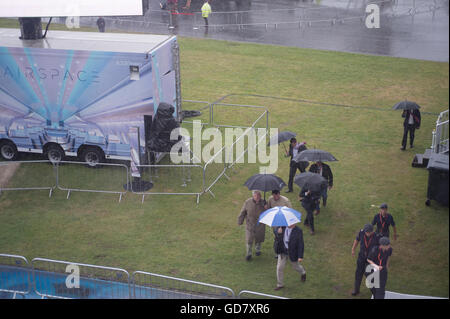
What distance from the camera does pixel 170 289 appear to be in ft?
36.1

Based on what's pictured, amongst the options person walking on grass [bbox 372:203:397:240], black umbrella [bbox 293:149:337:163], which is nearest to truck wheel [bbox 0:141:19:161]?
black umbrella [bbox 293:149:337:163]

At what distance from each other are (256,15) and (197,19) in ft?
12.6

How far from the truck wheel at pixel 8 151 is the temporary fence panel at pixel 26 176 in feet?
1.12

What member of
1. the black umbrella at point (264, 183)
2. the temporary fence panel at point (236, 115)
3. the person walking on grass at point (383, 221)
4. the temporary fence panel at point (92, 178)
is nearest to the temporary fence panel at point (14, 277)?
the temporary fence panel at point (92, 178)

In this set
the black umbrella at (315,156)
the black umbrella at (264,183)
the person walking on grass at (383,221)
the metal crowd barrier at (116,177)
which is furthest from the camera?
the metal crowd barrier at (116,177)

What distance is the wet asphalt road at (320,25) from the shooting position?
97.2ft

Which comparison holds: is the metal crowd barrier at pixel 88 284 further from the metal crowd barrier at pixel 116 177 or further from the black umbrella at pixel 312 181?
the metal crowd barrier at pixel 116 177

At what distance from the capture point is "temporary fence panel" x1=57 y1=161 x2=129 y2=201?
1519 cm

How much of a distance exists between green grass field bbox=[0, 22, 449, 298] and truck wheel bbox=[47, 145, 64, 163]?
772 millimetres

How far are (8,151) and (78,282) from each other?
23.0ft

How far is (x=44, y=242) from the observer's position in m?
12.7

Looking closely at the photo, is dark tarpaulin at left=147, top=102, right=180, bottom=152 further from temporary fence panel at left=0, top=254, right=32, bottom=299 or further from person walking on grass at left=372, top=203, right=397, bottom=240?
person walking on grass at left=372, top=203, right=397, bottom=240
